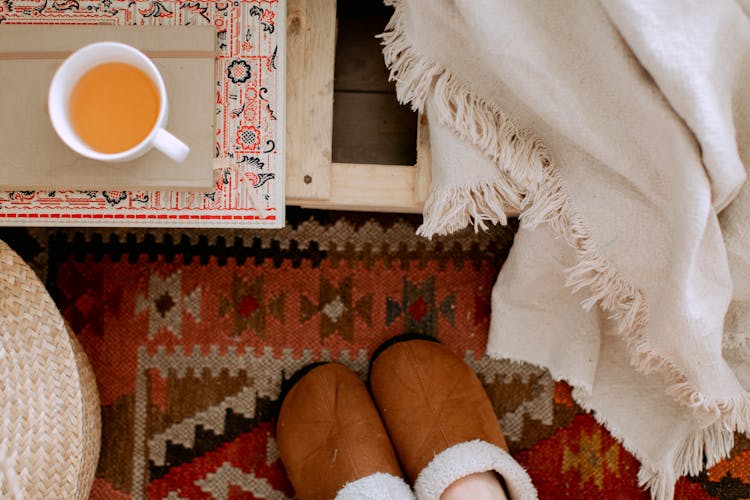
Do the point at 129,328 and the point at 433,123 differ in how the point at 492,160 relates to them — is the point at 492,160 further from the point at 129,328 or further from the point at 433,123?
the point at 129,328

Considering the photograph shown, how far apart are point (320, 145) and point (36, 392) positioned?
421mm

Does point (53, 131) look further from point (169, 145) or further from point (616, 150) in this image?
point (616, 150)

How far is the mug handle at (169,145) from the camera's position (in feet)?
1.76

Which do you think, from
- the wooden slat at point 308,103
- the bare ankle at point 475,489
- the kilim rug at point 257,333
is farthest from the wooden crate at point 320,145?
the bare ankle at point 475,489

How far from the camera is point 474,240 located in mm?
914

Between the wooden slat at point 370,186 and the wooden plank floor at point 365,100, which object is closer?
the wooden slat at point 370,186

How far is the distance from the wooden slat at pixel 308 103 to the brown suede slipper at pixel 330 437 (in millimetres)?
346

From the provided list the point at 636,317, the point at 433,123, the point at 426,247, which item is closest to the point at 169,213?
the point at 433,123

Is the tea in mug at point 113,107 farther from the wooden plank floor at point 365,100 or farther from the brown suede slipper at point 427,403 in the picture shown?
the brown suede slipper at point 427,403

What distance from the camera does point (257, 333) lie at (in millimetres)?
901

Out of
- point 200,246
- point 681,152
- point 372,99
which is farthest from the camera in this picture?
point 200,246

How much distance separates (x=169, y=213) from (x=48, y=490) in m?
0.34

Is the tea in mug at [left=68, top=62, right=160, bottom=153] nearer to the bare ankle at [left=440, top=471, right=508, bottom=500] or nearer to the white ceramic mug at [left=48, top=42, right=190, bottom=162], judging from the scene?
the white ceramic mug at [left=48, top=42, right=190, bottom=162]

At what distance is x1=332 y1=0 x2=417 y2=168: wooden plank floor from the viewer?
0.80m
